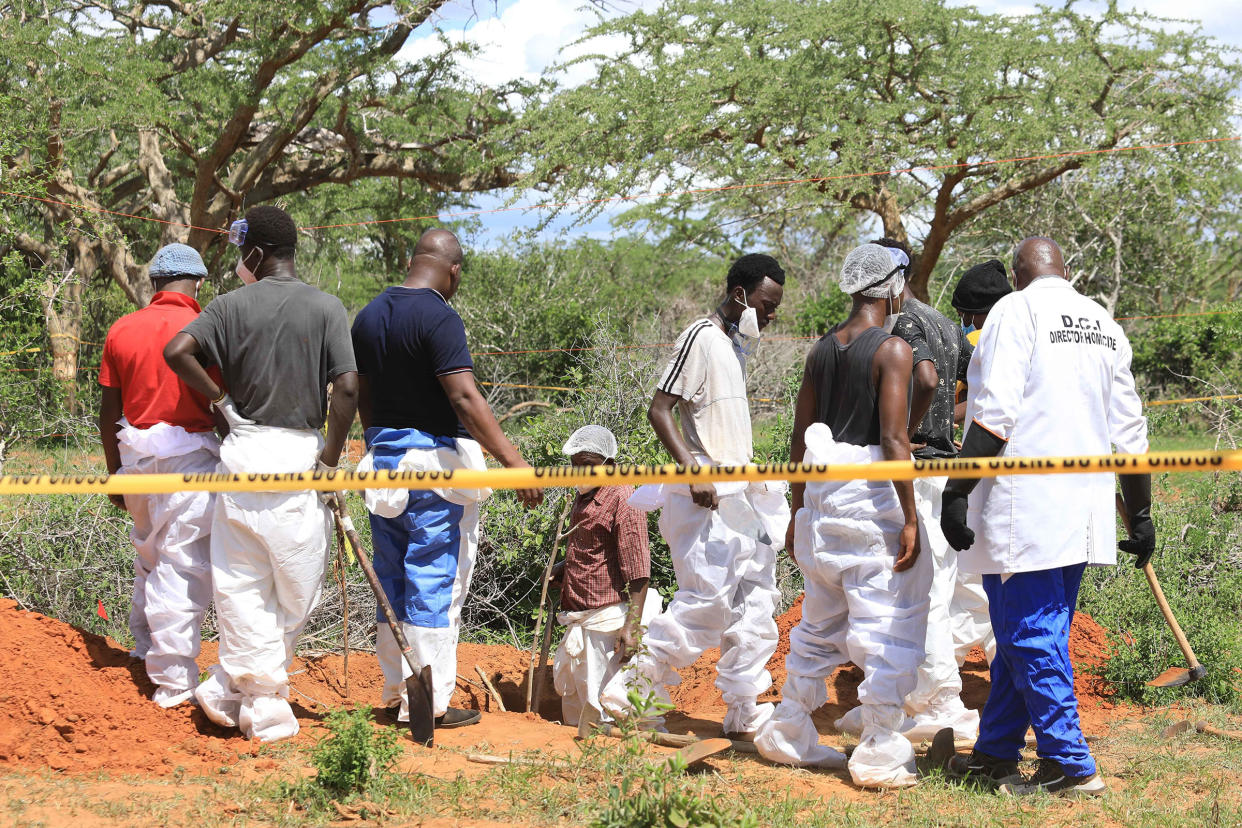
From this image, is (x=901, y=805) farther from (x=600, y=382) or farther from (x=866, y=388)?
(x=600, y=382)

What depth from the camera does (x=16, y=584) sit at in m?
6.32

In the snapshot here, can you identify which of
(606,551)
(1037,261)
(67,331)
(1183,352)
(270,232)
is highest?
(270,232)

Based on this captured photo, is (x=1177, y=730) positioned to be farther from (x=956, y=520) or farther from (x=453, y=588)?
(x=453, y=588)

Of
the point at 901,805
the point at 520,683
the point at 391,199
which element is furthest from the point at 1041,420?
the point at 391,199

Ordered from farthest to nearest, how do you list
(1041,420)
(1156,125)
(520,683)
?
(1156,125) → (520,683) → (1041,420)

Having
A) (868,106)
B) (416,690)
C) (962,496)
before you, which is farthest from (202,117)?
(962,496)

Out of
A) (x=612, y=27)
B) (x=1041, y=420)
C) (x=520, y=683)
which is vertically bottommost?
(x=520, y=683)

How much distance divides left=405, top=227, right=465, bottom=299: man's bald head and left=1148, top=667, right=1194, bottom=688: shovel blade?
155 inches

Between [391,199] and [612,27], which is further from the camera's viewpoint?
[391,199]

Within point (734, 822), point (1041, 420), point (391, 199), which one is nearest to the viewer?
point (734, 822)

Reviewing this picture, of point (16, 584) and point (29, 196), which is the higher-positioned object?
point (29, 196)

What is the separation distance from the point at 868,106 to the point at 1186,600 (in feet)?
29.3

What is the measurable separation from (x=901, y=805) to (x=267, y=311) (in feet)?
9.95

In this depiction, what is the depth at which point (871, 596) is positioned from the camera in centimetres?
416
